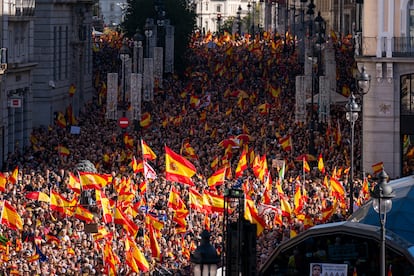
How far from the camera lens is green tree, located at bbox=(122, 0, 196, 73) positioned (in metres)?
103

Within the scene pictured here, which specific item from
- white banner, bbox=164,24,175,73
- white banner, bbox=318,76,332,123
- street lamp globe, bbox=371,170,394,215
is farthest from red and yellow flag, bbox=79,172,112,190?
white banner, bbox=164,24,175,73

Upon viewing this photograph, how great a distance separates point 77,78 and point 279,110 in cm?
1725

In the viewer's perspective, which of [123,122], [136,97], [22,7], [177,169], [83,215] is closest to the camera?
[83,215]

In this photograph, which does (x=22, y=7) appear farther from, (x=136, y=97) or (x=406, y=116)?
(x=406, y=116)

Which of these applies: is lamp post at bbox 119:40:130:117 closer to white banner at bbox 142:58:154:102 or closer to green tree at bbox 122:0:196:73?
white banner at bbox 142:58:154:102

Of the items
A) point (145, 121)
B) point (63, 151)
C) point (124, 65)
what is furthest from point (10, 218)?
point (124, 65)

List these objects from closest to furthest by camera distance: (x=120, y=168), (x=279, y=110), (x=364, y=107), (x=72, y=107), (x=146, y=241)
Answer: (x=146, y=241), (x=120, y=168), (x=364, y=107), (x=279, y=110), (x=72, y=107)

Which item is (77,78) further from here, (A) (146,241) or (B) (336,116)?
(A) (146,241)

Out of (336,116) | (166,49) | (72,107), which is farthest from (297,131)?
(166,49)

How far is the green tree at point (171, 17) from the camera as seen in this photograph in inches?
4070

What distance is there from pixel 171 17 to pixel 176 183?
51.4 metres

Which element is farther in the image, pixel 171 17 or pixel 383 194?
pixel 171 17

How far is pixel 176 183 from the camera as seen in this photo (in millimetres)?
53969

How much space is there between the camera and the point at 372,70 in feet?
209
